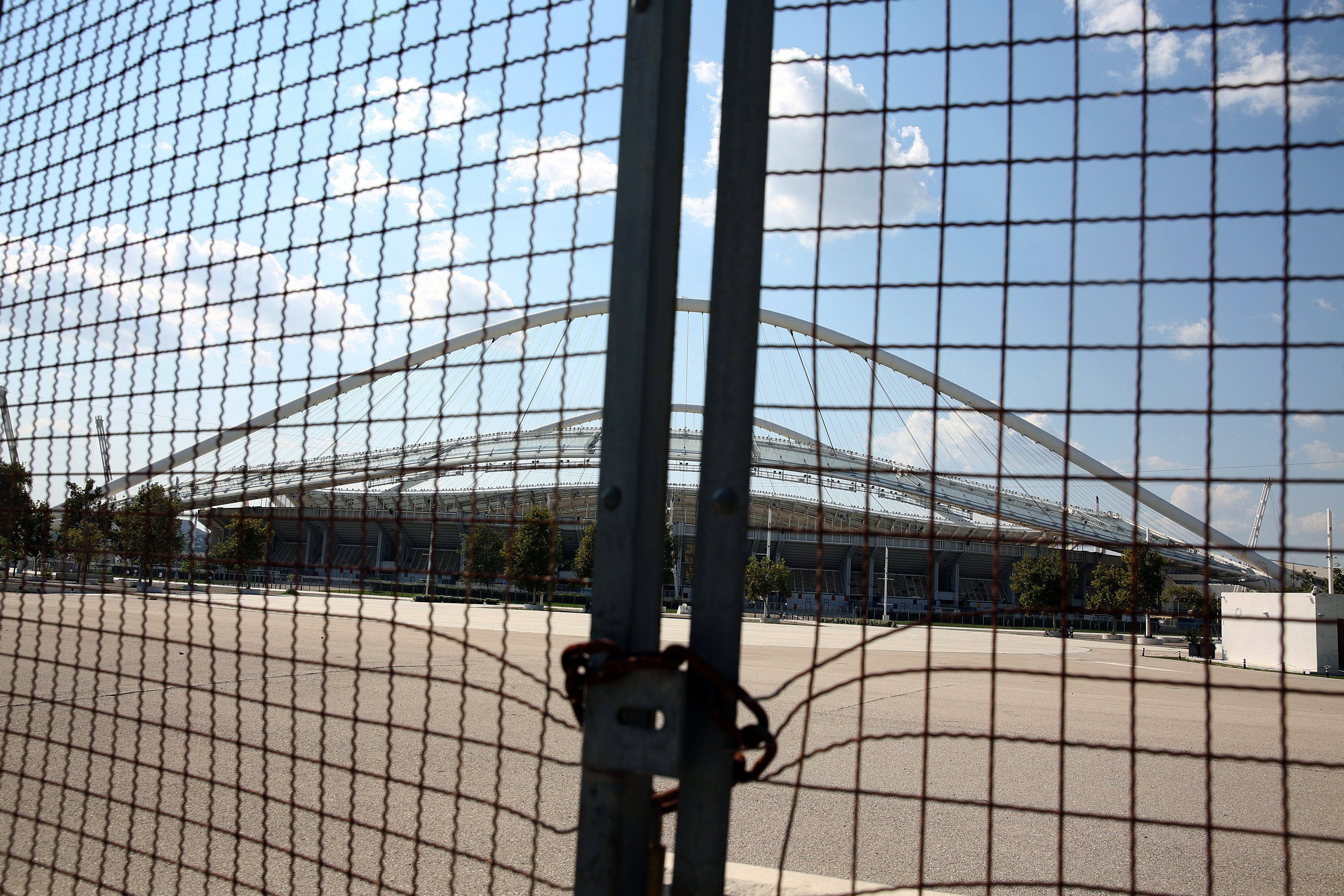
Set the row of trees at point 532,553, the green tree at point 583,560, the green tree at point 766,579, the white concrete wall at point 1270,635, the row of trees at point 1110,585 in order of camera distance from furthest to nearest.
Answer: the green tree at point 766,579, the row of trees at point 1110,585, the green tree at point 583,560, the white concrete wall at point 1270,635, the row of trees at point 532,553

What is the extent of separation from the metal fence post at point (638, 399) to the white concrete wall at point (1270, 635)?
14.6 m

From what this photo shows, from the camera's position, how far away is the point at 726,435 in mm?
1603

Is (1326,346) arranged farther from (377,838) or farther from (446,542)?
(446,542)

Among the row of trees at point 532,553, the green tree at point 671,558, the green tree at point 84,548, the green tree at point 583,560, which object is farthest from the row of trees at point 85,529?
the green tree at point 671,558

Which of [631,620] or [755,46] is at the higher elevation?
[755,46]

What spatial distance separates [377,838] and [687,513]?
42.7 metres

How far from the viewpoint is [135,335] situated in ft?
9.60

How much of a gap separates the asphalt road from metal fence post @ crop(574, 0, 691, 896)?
203 mm

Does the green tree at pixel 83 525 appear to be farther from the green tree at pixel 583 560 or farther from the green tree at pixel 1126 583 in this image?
the green tree at pixel 1126 583

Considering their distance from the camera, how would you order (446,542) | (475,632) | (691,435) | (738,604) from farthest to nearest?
(446,542), (691,435), (475,632), (738,604)

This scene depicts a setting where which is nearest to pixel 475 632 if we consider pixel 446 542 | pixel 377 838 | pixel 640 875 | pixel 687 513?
pixel 377 838

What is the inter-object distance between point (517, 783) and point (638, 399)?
3811mm

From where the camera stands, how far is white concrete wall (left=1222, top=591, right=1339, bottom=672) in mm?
15641

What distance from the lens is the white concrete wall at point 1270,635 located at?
15.6 meters
